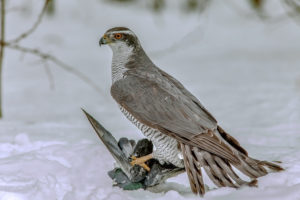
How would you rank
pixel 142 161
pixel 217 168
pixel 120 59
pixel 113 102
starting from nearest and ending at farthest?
pixel 217 168
pixel 142 161
pixel 120 59
pixel 113 102

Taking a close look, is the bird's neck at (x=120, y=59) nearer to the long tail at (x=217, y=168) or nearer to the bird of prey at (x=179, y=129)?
the bird of prey at (x=179, y=129)

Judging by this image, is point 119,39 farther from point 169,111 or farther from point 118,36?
point 169,111

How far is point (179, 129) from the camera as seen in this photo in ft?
11.4

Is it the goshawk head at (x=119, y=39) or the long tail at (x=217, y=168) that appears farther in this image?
the goshawk head at (x=119, y=39)

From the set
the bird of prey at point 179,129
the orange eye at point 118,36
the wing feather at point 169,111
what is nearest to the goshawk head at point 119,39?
the orange eye at point 118,36

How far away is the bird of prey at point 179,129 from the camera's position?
3.35 meters

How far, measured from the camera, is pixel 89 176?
12.0 feet

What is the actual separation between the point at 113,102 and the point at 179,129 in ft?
11.4

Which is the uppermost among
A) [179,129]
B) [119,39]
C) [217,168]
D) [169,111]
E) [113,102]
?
[119,39]

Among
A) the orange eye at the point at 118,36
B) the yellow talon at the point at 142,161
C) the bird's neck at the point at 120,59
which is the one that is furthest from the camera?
the orange eye at the point at 118,36

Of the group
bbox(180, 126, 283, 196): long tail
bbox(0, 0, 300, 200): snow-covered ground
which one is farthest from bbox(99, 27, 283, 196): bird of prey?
bbox(0, 0, 300, 200): snow-covered ground

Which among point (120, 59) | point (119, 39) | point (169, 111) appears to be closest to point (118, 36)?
point (119, 39)

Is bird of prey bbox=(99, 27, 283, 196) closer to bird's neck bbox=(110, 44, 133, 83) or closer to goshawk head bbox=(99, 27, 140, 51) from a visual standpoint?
bird's neck bbox=(110, 44, 133, 83)

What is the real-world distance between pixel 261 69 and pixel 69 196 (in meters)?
5.86
